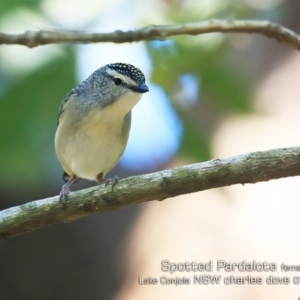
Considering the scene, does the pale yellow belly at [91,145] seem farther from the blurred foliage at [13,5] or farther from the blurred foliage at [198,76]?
the blurred foliage at [13,5]

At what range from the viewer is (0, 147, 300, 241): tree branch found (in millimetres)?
1898

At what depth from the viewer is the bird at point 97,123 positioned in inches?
118

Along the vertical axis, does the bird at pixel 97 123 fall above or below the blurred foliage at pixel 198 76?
above

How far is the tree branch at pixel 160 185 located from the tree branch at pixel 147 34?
1.42 ft

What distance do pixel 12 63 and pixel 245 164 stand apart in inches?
34.7

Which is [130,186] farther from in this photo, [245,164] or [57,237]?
[57,237]

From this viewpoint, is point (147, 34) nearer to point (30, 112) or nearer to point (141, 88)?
point (30, 112)

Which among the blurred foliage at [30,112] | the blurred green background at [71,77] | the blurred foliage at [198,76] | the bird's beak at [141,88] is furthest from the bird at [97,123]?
the blurred foliage at [30,112]

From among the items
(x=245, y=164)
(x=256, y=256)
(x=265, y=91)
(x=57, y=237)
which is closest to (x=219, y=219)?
(x=256, y=256)

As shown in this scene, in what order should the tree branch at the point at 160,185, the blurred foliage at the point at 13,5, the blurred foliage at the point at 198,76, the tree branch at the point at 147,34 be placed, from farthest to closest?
the tree branch at the point at 160,185, the blurred foliage at the point at 198,76, the blurred foliage at the point at 13,5, the tree branch at the point at 147,34

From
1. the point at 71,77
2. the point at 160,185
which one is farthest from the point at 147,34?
the point at 160,185

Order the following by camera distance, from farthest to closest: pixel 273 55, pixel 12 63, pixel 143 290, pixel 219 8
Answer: pixel 273 55 → pixel 143 290 → pixel 219 8 → pixel 12 63

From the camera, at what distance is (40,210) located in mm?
2246

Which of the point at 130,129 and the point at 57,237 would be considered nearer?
the point at 130,129
